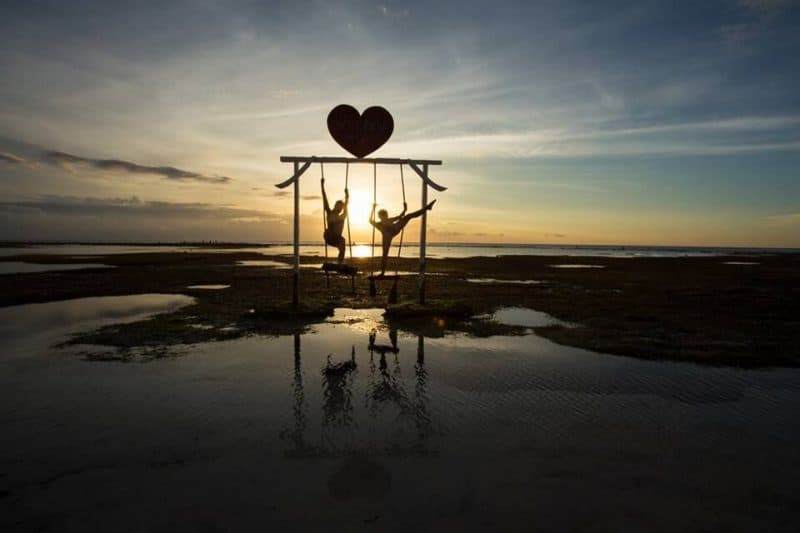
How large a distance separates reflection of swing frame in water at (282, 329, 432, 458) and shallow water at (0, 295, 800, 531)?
1.6 inches

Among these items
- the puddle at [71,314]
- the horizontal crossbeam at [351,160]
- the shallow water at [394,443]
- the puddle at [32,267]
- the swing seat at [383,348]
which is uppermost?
the horizontal crossbeam at [351,160]

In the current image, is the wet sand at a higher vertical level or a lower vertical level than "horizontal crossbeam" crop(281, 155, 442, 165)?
lower

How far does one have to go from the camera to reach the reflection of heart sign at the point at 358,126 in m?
13.5

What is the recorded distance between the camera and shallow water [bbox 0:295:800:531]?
4074 millimetres

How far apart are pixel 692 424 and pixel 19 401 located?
10140 millimetres

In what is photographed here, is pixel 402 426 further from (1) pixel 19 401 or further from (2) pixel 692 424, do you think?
(1) pixel 19 401

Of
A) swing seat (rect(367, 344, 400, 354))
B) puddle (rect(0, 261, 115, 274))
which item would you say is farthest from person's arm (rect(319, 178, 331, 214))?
puddle (rect(0, 261, 115, 274))

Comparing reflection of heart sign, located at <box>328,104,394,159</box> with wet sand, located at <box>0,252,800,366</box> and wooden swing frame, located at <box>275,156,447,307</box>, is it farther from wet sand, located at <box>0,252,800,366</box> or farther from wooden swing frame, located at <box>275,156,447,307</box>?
wet sand, located at <box>0,252,800,366</box>

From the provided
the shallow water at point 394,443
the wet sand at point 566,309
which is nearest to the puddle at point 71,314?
the wet sand at point 566,309

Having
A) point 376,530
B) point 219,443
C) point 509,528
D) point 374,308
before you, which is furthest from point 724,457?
point 374,308

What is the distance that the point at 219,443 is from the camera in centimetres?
544

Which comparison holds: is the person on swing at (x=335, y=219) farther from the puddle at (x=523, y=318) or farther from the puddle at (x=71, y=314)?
the puddle at (x=71, y=314)

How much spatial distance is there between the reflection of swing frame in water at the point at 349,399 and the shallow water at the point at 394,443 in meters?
0.04

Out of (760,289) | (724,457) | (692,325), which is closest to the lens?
(724,457)
